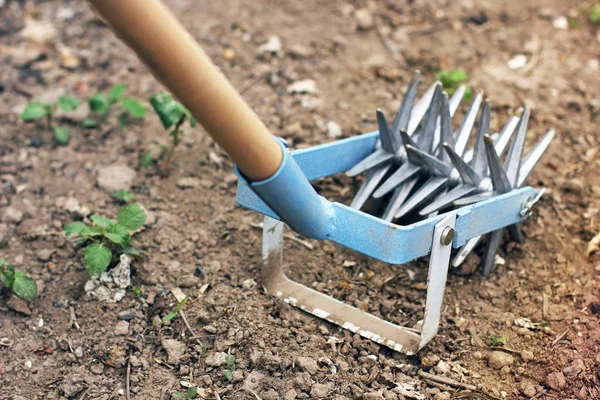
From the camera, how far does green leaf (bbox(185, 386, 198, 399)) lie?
6.54 feet

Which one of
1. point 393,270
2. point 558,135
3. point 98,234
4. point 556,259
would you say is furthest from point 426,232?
point 558,135

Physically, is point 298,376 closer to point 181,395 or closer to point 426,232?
point 181,395

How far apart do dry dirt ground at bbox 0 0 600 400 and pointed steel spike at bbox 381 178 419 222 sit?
260 mm

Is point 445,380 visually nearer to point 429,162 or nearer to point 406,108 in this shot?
point 429,162

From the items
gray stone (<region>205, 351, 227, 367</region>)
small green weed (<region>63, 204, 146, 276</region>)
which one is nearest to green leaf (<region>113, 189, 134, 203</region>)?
small green weed (<region>63, 204, 146, 276</region>)

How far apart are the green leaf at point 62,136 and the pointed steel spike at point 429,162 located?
5.06 feet

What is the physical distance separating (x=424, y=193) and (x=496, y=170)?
0.24 meters

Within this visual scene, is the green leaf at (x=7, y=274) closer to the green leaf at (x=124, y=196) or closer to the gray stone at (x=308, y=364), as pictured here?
the green leaf at (x=124, y=196)

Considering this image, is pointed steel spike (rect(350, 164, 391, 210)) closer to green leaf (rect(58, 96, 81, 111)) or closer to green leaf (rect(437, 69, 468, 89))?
green leaf (rect(437, 69, 468, 89))

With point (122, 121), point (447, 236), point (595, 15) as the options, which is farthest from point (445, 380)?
point (595, 15)

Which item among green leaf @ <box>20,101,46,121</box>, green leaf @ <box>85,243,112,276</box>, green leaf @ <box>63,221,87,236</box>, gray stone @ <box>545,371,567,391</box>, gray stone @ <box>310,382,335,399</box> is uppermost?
green leaf @ <box>20,101,46,121</box>

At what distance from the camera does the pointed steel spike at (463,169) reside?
2.17m

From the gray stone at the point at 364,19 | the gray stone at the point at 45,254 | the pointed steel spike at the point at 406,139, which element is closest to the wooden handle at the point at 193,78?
A: the pointed steel spike at the point at 406,139

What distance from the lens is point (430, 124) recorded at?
2357 mm
